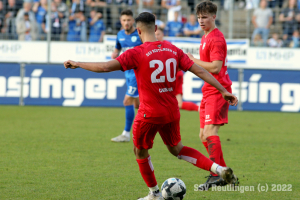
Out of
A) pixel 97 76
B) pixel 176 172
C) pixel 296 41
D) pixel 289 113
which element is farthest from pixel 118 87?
pixel 176 172

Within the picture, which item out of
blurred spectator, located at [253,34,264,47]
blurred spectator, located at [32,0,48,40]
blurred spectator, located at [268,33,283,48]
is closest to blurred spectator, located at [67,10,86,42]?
blurred spectator, located at [32,0,48,40]

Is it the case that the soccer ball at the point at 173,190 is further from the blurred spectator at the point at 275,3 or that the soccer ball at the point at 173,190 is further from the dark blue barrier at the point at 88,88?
the blurred spectator at the point at 275,3

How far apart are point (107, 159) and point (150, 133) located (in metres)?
2.29

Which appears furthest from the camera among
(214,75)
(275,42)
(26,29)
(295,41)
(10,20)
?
(275,42)

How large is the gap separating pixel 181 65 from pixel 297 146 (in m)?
4.58

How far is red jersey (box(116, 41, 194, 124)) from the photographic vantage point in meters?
4.07

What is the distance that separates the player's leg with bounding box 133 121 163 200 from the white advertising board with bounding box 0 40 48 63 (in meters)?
12.3

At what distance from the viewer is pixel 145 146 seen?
14.1 feet

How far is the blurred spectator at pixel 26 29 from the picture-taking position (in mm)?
16031

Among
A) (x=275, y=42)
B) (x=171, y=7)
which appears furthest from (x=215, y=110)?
(x=171, y=7)

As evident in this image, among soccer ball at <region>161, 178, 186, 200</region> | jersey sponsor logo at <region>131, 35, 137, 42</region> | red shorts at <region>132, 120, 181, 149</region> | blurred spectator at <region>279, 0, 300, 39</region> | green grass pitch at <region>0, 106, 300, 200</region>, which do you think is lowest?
green grass pitch at <region>0, 106, 300, 200</region>

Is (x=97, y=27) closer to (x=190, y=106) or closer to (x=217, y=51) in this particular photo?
Answer: (x=190, y=106)

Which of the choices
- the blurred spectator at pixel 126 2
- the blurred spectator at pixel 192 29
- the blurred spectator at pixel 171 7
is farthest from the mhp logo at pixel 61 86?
the blurred spectator at pixel 171 7

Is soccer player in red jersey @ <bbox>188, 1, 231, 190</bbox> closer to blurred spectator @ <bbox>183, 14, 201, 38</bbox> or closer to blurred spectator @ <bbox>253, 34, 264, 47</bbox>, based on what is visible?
blurred spectator @ <bbox>183, 14, 201, 38</bbox>
